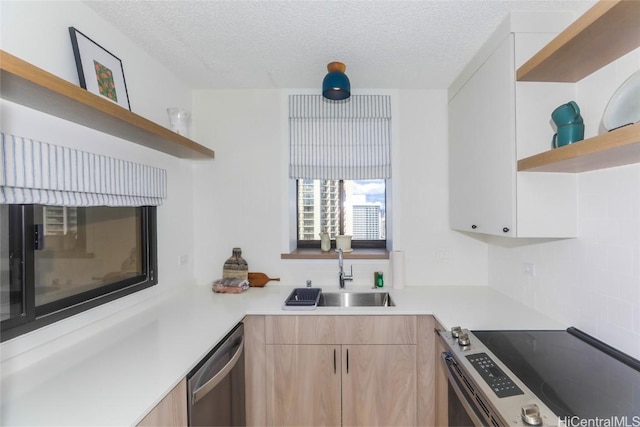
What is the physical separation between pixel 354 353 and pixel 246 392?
2.30ft

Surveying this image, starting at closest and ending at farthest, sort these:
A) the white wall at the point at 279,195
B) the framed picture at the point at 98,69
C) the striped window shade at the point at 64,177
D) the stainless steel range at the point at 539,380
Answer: the stainless steel range at the point at 539,380
the striped window shade at the point at 64,177
the framed picture at the point at 98,69
the white wall at the point at 279,195

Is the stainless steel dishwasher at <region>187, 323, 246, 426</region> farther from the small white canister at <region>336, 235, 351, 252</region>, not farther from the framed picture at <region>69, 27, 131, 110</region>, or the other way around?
the framed picture at <region>69, 27, 131, 110</region>

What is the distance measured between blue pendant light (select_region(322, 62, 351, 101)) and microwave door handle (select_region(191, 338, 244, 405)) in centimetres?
157

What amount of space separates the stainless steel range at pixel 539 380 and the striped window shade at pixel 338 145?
4.54ft

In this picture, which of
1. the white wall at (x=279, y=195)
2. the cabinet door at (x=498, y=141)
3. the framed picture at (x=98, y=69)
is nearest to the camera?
the framed picture at (x=98, y=69)

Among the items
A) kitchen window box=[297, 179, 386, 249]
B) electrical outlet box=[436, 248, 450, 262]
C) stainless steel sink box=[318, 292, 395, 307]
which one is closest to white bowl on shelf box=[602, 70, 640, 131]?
electrical outlet box=[436, 248, 450, 262]

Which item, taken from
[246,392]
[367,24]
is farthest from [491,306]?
[367,24]

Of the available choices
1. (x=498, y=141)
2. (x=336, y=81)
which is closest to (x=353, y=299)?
(x=498, y=141)

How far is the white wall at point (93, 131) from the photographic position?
1061mm

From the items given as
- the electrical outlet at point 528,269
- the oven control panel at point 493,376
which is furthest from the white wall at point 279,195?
the oven control panel at point 493,376

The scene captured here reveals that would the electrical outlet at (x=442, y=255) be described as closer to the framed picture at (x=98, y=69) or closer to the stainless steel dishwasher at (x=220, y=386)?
the stainless steel dishwasher at (x=220, y=386)

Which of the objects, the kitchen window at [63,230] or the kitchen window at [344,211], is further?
the kitchen window at [344,211]

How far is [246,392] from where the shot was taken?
1.74 m

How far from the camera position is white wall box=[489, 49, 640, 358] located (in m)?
Result: 1.11
